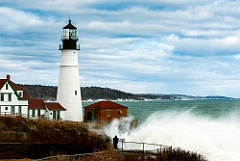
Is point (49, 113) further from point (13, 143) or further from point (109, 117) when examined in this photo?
point (13, 143)

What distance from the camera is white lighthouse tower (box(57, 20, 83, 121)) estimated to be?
46219 mm

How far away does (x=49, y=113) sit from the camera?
46219 millimetres

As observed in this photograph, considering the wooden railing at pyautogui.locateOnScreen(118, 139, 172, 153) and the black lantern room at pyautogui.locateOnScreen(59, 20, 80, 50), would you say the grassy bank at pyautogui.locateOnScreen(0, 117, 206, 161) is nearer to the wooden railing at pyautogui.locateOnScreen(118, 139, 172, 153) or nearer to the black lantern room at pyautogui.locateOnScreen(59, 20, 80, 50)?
the wooden railing at pyautogui.locateOnScreen(118, 139, 172, 153)

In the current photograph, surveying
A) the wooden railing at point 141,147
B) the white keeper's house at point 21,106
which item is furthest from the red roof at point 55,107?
the wooden railing at point 141,147

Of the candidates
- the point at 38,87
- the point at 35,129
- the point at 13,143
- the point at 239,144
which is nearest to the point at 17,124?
the point at 35,129

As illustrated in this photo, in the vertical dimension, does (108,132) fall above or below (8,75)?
below

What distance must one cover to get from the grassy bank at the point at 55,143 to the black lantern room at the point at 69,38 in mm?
8246

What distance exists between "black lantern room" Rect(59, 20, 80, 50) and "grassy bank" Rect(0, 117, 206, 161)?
8246 mm

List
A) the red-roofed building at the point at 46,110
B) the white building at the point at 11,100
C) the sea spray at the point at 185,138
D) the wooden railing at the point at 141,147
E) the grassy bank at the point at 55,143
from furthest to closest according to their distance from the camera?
1. the red-roofed building at the point at 46,110
2. the white building at the point at 11,100
3. the sea spray at the point at 185,138
4. the wooden railing at the point at 141,147
5. the grassy bank at the point at 55,143

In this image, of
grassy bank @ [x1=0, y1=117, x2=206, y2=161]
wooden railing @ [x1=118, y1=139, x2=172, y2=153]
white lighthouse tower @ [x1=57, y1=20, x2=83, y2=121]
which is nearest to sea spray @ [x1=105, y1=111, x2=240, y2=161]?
wooden railing @ [x1=118, y1=139, x2=172, y2=153]

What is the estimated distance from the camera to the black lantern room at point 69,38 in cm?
4672

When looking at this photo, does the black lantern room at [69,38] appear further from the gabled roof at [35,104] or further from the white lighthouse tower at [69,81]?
the gabled roof at [35,104]

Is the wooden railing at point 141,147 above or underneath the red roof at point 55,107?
underneath

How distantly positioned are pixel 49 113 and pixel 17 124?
786 cm
